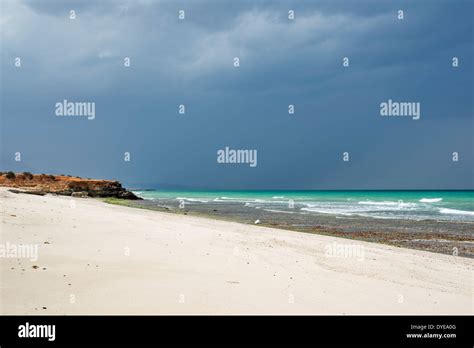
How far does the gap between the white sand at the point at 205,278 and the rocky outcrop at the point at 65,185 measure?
39665 mm

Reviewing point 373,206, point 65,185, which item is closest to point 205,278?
point 373,206

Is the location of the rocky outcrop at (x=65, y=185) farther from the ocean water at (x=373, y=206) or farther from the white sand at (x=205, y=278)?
the white sand at (x=205, y=278)

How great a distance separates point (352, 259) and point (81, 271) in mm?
7885

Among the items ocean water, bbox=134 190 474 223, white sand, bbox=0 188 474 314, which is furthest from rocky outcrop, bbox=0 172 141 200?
white sand, bbox=0 188 474 314

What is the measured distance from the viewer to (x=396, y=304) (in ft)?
22.9

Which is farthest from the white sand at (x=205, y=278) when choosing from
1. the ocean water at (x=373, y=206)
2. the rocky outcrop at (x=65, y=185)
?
the rocky outcrop at (x=65, y=185)

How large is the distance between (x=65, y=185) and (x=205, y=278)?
56326 mm

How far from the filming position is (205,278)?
7.89 meters

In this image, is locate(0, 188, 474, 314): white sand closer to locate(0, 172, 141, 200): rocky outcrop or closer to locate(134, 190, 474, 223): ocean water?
locate(134, 190, 474, 223): ocean water

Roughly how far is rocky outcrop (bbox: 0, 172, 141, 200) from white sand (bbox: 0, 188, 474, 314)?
39665 mm

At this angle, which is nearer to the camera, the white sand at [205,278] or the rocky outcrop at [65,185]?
the white sand at [205,278]

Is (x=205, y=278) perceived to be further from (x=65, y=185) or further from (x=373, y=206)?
(x=65, y=185)

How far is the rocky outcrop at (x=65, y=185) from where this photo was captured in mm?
48438

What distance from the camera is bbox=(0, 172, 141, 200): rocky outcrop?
48438 mm
